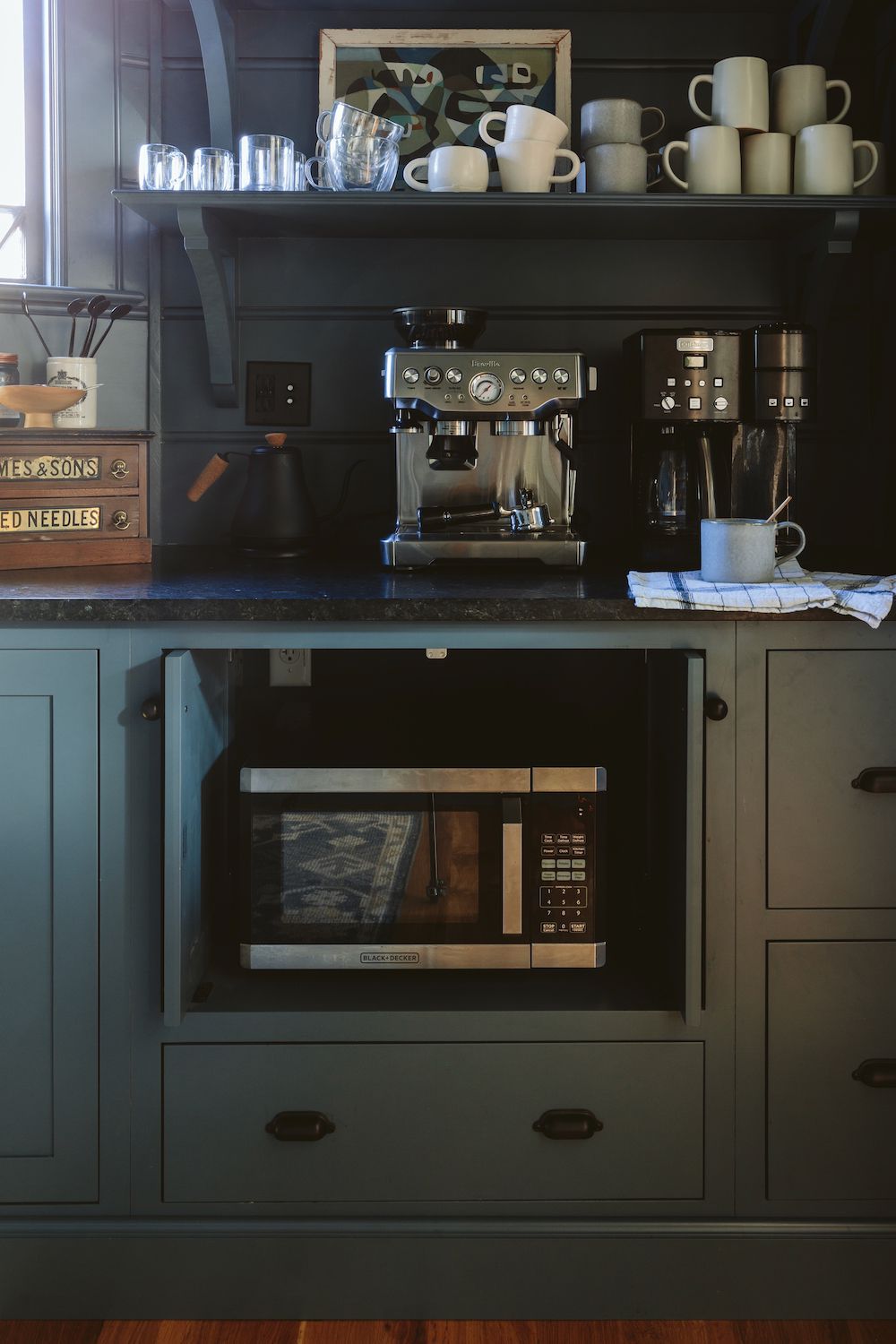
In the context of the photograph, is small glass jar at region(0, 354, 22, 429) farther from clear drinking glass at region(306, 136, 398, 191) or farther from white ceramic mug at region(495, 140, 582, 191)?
white ceramic mug at region(495, 140, 582, 191)

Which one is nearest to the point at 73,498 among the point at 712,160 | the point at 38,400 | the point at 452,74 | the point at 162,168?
the point at 38,400

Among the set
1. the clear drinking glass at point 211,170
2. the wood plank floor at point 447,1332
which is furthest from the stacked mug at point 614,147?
the wood plank floor at point 447,1332

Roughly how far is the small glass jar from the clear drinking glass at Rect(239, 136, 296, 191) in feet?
1.60

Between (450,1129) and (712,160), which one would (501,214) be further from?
(450,1129)

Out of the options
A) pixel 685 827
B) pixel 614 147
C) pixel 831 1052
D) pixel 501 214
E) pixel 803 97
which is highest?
pixel 803 97

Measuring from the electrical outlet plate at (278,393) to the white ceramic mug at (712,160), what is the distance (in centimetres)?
74

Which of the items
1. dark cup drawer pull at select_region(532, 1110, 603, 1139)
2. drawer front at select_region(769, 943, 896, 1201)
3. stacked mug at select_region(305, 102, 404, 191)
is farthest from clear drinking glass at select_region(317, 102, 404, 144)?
dark cup drawer pull at select_region(532, 1110, 603, 1139)

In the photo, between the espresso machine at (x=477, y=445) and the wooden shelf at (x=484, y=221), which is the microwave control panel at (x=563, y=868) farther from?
the wooden shelf at (x=484, y=221)

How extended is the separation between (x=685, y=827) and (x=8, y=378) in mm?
1363

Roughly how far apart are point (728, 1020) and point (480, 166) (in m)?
1.38

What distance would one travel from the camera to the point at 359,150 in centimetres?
181

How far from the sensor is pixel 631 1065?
1476 mm

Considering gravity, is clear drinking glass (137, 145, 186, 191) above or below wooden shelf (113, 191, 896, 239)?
above

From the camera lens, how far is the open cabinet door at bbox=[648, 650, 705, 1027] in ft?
4.66
